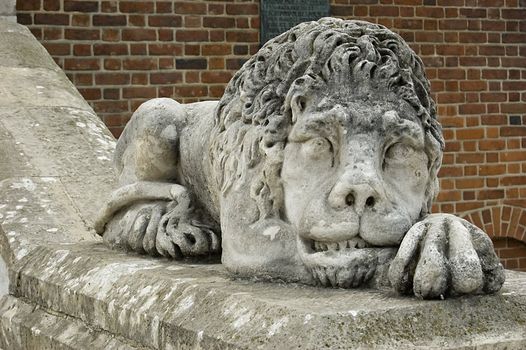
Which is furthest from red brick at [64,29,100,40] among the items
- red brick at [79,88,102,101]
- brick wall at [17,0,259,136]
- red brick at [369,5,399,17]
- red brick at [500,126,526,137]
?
red brick at [500,126,526,137]

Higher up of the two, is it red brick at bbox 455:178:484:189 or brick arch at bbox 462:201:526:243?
red brick at bbox 455:178:484:189

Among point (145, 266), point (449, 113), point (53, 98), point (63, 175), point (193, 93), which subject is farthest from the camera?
point (449, 113)

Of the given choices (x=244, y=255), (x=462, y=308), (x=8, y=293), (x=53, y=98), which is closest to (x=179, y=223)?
(x=244, y=255)

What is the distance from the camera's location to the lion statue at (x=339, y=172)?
3.03 metres

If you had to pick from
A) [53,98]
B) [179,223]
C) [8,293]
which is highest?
[53,98]

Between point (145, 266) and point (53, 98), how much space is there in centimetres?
238

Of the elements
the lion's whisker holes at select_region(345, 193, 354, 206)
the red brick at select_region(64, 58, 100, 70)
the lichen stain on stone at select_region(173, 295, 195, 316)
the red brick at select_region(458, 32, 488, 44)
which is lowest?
the lichen stain on stone at select_region(173, 295, 195, 316)

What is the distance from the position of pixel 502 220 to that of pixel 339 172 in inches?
269

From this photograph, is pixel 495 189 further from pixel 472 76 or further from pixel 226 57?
pixel 226 57

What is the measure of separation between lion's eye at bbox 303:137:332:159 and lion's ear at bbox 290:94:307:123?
104mm

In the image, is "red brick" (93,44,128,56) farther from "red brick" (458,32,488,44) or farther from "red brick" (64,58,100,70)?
"red brick" (458,32,488,44)

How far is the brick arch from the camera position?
32.1 ft

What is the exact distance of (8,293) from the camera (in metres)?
4.68

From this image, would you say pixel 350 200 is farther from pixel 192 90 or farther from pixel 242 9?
pixel 242 9
